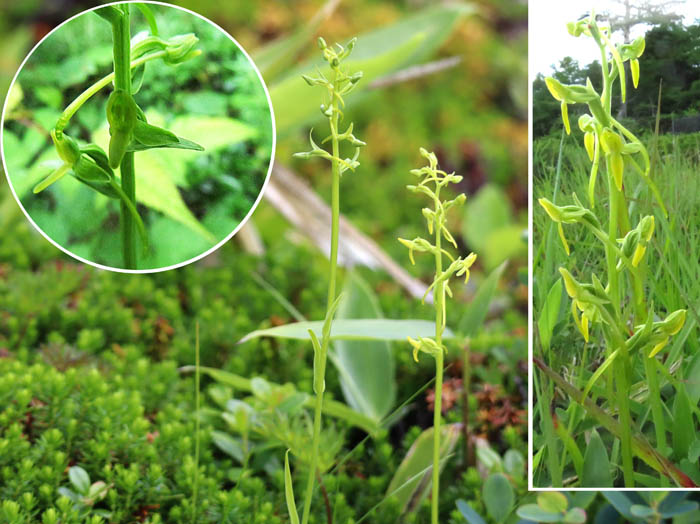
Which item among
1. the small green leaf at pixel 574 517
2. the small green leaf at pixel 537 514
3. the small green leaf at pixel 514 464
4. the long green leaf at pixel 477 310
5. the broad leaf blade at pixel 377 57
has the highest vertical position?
the broad leaf blade at pixel 377 57

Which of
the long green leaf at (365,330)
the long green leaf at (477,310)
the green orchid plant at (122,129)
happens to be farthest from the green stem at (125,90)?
the long green leaf at (477,310)

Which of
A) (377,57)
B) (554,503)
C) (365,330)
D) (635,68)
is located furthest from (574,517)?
(377,57)

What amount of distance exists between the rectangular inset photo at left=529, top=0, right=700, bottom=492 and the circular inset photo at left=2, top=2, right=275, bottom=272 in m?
0.28

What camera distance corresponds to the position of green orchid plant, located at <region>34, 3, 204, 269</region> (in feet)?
2.03

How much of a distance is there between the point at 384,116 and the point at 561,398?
5.66 ft

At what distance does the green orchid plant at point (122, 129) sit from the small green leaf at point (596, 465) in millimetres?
410

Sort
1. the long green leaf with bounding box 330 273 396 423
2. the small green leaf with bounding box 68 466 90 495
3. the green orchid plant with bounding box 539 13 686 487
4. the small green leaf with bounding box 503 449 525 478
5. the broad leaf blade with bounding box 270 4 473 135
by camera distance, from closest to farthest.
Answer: the green orchid plant with bounding box 539 13 686 487 < the small green leaf with bounding box 68 466 90 495 < the small green leaf with bounding box 503 449 525 478 < the long green leaf with bounding box 330 273 396 423 < the broad leaf blade with bounding box 270 4 473 135

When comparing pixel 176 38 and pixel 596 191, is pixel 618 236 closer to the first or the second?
pixel 596 191

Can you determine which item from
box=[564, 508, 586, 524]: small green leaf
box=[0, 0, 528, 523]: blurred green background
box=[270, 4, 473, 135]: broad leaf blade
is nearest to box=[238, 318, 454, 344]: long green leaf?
box=[0, 0, 528, 523]: blurred green background

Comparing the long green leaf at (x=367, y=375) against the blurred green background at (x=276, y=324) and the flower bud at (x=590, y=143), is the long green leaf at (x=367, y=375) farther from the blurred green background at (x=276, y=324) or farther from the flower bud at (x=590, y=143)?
the flower bud at (x=590, y=143)

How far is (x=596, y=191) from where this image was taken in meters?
0.60

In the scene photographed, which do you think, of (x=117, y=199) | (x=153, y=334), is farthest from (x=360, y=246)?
(x=117, y=199)

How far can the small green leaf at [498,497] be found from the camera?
0.68m

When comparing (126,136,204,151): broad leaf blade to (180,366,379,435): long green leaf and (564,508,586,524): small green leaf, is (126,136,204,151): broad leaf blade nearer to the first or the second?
(180,366,379,435): long green leaf
